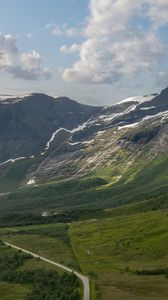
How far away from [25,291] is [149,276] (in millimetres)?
35062

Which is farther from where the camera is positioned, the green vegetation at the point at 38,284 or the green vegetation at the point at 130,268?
the green vegetation at the point at 38,284

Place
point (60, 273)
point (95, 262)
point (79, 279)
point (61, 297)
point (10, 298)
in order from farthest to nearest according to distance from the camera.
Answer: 1. point (95, 262)
2. point (60, 273)
3. point (79, 279)
4. point (10, 298)
5. point (61, 297)

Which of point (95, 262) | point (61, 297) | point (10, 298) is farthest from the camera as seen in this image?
point (95, 262)

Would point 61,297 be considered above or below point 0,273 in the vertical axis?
above

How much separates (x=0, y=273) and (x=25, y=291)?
3286 cm

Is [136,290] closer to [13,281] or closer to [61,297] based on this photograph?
[61,297]

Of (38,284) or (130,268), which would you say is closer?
(38,284)

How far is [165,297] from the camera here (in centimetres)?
11569

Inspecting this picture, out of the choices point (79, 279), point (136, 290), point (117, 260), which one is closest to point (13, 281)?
point (79, 279)

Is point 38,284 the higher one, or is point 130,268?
point 38,284

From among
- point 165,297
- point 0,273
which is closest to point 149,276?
point 165,297

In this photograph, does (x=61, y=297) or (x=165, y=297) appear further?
(x=61, y=297)

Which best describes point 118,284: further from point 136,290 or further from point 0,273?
point 0,273

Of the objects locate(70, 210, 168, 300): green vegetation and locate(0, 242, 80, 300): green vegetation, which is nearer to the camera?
locate(70, 210, 168, 300): green vegetation
